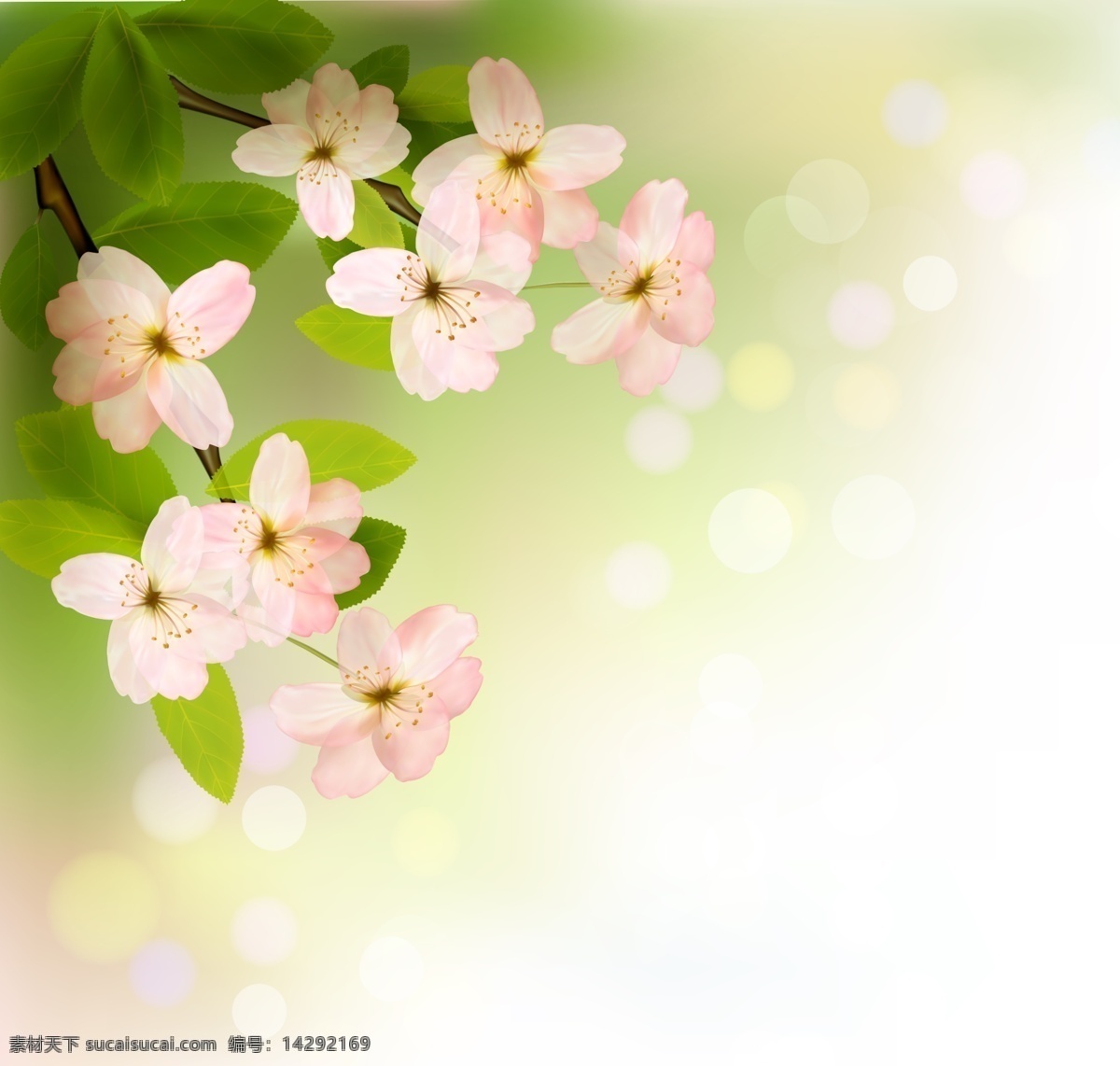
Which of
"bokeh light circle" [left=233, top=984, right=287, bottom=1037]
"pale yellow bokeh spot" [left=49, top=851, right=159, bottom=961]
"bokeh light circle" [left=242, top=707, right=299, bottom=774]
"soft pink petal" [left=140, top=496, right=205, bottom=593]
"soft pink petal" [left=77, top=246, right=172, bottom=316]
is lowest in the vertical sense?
"bokeh light circle" [left=233, top=984, right=287, bottom=1037]

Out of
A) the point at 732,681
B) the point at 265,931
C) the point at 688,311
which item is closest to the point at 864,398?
the point at 688,311

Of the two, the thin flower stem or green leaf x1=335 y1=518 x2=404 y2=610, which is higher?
green leaf x1=335 y1=518 x2=404 y2=610

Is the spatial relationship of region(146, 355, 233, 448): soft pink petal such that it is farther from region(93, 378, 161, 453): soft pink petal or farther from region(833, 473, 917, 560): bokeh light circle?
region(833, 473, 917, 560): bokeh light circle

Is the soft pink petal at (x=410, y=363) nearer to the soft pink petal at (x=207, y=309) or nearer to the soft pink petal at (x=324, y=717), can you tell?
the soft pink petal at (x=207, y=309)

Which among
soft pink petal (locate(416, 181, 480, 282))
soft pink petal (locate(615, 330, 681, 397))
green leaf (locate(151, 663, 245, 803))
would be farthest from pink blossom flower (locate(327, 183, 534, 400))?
green leaf (locate(151, 663, 245, 803))

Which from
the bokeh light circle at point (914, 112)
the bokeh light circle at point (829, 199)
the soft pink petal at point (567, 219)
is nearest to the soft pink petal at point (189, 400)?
the soft pink petal at point (567, 219)

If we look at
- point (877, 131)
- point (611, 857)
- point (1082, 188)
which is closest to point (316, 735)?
point (611, 857)
